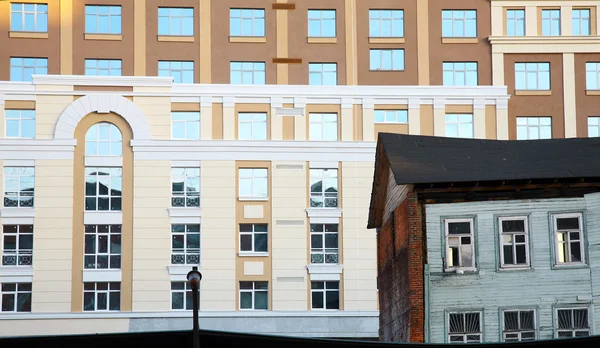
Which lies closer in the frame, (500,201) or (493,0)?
(500,201)

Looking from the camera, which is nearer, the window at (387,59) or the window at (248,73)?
the window at (248,73)

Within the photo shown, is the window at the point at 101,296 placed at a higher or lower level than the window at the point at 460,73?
lower

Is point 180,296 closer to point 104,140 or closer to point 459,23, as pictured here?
point 104,140

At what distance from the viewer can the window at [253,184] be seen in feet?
199

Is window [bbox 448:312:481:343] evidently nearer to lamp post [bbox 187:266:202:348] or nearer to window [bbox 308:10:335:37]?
lamp post [bbox 187:266:202:348]

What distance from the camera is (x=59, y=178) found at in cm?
5975

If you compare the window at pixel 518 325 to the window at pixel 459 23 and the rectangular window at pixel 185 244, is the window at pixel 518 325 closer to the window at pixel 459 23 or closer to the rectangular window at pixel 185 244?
the rectangular window at pixel 185 244

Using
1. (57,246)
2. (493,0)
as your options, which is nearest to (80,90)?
(57,246)

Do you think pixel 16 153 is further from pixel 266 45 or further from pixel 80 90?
pixel 266 45

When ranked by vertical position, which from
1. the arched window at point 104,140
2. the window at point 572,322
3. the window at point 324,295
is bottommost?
the window at point 324,295

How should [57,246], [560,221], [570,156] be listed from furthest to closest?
[57,246] → [570,156] → [560,221]

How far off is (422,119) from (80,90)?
1857 centimetres

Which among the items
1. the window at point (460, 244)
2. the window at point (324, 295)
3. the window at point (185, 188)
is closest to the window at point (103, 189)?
the window at point (185, 188)

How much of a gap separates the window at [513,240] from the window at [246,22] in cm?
3021
